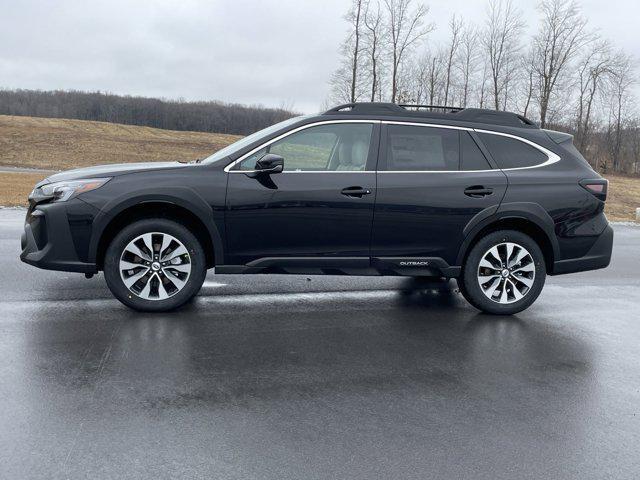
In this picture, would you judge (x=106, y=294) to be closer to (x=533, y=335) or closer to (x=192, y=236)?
(x=192, y=236)

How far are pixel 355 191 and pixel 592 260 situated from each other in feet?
8.04

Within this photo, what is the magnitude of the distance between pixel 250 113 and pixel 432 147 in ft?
350

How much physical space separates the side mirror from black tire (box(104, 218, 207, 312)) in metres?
0.82

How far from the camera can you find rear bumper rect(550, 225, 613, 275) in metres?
6.40

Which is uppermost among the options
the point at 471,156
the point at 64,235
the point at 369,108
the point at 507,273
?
the point at 369,108

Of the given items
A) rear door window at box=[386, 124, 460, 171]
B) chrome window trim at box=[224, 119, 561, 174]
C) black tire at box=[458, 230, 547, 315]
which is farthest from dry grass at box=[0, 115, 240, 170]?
black tire at box=[458, 230, 547, 315]

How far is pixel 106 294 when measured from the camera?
6504 mm

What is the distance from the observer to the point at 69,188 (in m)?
5.70

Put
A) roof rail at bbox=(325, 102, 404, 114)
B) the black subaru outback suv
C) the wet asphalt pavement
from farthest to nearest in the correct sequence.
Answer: roof rail at bbox=(325, 102, 404, 114) → the black subaru outback suv → the wet asphalt pavement

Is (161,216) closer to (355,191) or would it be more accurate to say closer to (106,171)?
(106,171)

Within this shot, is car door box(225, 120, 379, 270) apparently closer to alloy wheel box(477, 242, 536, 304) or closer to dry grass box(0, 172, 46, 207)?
alloy wheel box(477, 242, 536, 304)

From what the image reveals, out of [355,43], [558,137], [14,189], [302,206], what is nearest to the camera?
[302,206]

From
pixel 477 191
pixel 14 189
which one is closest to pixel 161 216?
pixel 477 191

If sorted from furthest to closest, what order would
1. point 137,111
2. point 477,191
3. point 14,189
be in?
point 137,111 → point 14,189 → point 477,191
